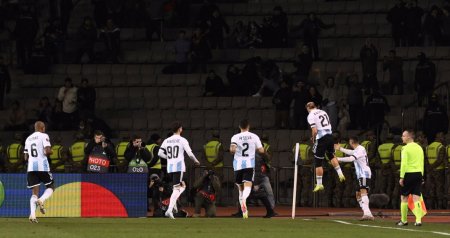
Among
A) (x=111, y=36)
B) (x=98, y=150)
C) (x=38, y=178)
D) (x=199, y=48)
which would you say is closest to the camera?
(x=38, y=178)

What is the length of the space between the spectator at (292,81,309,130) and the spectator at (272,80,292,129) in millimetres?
226

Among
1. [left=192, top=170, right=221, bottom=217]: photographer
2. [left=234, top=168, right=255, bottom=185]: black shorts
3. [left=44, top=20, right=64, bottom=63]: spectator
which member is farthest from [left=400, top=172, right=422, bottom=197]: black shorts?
[left=44, top=20, right=64, bottom=63]: spectator

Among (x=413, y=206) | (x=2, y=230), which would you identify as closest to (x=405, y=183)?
(x=413, y=206)

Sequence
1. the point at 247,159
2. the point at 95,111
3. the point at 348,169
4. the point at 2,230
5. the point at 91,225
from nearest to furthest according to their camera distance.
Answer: the point at 2,230 < the point at 91,225 < the point at 247,159 < the point at 348,169 < the point at 95,111

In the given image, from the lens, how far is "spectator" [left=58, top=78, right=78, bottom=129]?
4406 centimetres

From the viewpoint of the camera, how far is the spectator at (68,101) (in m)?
44.1

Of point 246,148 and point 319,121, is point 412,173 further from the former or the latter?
point 246,148

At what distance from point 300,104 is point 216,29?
5.73 metres

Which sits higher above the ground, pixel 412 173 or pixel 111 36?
pixel 111 36

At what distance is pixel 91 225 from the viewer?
91.1 ft

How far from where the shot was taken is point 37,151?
98.4 ft

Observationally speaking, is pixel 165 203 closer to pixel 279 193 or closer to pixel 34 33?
pixel 279 193

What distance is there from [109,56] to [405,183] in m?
20.6

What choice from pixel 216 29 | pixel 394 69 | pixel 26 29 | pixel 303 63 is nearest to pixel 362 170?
pixel 394 69
